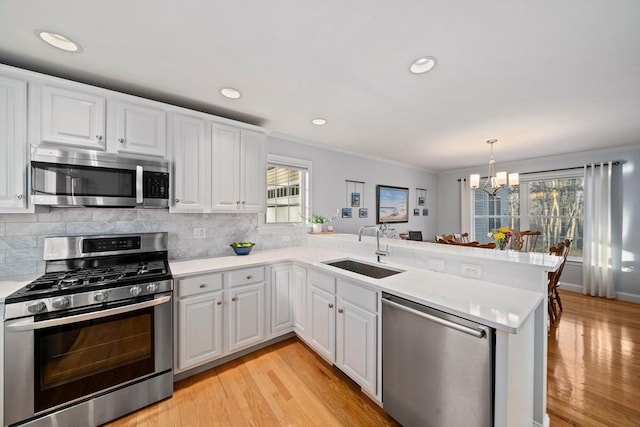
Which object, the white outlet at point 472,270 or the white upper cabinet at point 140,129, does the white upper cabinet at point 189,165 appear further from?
the white outlet at point 472,270

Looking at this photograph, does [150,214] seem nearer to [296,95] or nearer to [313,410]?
[296,95]

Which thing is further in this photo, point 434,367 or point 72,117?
point 72,117

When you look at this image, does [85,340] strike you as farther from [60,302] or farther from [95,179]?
[95,179]

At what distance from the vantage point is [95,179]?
1871 mm

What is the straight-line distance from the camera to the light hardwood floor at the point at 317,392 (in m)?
1.65

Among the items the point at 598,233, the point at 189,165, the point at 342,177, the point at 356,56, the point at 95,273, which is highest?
the point at 356,56

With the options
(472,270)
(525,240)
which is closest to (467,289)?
(472,270)

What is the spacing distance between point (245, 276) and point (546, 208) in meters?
5.82

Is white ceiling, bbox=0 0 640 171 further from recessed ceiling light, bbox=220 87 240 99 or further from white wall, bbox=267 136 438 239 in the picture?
white wall, bbox=267 136 438 239

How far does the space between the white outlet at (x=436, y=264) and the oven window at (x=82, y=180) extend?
2514 millimetres

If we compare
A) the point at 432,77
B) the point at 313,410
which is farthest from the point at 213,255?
the point at 432,77

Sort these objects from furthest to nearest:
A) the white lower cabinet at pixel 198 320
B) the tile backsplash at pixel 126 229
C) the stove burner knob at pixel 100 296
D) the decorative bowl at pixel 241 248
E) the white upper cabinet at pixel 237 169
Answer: the decorative bowl at pixel 241 248
the white upper cabinet at pixel 237 169
the white lower cabinet at pixel 198 320
the tile backsplash at pixel 126 229
the stove burner knob at pixel 100 296

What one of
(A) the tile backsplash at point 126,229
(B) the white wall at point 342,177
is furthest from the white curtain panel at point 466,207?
(A) the tile backsplash at point 126,229

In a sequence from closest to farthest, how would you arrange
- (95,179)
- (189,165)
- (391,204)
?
(95,179), (189,165), (391,204)
